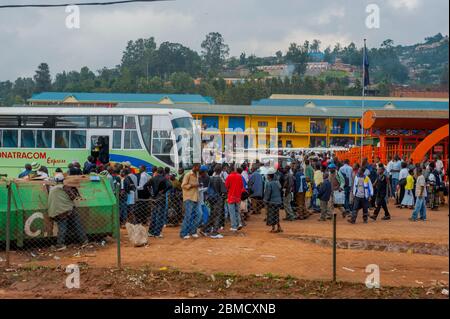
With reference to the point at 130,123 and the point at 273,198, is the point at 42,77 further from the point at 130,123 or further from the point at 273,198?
the point at 273,198

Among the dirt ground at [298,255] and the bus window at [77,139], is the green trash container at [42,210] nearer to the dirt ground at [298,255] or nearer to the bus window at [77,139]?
the dirt ground at [298,255]

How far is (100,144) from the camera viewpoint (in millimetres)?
24609

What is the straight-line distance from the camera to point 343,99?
6481 cm

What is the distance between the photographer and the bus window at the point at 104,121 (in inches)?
968

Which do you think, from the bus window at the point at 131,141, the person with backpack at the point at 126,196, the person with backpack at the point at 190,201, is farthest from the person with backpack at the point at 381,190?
the bus window at the point at 131,141

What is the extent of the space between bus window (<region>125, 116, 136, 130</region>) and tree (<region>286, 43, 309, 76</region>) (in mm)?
115465

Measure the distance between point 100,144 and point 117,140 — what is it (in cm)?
77

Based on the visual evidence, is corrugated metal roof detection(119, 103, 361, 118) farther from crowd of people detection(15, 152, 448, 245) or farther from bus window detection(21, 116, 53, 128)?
crowd of people detection(15, 152, 448, 245)

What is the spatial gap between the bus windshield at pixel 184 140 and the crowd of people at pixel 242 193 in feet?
14.0

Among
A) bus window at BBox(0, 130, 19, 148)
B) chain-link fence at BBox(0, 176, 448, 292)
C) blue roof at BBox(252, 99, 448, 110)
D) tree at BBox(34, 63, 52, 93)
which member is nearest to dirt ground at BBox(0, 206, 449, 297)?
chain-link fence at BBox(0, 176, 448, 292)

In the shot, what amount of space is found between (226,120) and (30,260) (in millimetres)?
38216

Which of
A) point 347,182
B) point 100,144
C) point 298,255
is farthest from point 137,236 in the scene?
point 100,144

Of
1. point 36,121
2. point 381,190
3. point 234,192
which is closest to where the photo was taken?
point 234,192
